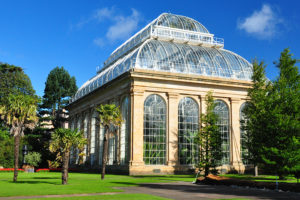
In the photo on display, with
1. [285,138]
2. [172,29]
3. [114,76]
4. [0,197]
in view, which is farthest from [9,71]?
[285,138]

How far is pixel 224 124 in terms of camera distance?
5491 centimetres

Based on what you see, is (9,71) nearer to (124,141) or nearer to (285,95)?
(124,141)

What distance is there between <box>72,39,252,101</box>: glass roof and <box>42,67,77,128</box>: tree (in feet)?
112

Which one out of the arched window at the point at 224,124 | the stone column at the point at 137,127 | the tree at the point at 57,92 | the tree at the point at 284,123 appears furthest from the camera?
the tree at the point at 57,92

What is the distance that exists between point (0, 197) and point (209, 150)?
29286 millimetres

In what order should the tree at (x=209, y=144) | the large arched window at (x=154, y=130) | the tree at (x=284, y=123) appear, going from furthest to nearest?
1. the large arched window at (x=154, y=130)
2. the tree at (x=209, y=144)
3. the tree at (x=284, y=123)

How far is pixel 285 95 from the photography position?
2564 centimetres

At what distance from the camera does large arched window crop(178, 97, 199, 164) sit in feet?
167

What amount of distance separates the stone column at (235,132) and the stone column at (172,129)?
375 inches

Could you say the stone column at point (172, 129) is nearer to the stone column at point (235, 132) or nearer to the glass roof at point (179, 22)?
the stone column at point (235, 132)

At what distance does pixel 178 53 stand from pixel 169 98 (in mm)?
7706

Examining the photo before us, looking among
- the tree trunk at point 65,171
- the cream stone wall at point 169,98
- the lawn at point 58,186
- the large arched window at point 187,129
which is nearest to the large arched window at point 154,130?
the cream stone wall at point 169,98

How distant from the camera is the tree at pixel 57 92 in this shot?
9031 cm

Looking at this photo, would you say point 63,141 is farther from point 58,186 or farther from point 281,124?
point 281,124
